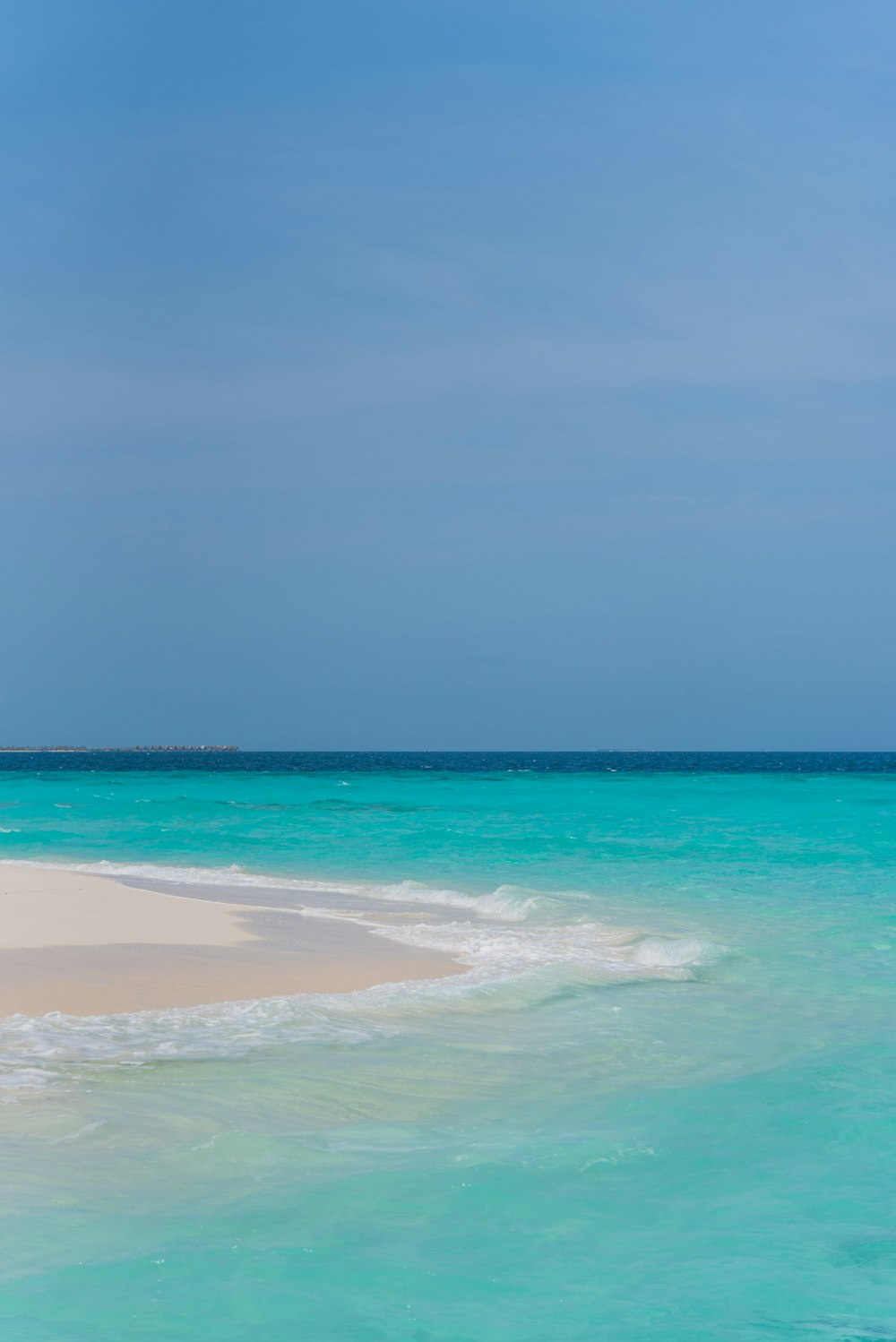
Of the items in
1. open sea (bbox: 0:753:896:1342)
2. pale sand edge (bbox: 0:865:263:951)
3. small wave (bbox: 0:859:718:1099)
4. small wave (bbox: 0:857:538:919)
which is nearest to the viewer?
open sea (bbox: 0:753:896:1342)

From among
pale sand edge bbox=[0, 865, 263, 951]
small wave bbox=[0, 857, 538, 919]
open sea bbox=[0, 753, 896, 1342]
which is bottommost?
small wave bbox=[0, 857, 538, 919]

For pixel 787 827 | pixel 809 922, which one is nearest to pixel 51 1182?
pixel 809 922

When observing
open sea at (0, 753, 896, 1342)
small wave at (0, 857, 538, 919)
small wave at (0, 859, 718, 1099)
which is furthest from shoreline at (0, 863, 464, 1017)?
small wave at (0, 857, 538, 919)

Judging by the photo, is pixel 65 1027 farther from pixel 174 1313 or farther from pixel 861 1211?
pixel 861 1211

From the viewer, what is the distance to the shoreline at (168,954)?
31.2 feet

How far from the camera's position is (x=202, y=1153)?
19.1 ft

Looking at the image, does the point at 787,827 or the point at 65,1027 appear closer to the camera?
the point at 65,1027

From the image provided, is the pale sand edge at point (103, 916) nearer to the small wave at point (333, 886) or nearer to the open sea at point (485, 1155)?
the open sea at point (485, 1155)

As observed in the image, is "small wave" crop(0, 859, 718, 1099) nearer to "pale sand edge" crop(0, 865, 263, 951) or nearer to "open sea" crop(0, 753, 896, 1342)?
"open sea" crop(0, 753, 896, 1342)

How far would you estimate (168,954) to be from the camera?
11.5m

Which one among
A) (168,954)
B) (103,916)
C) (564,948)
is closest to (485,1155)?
(168,954)

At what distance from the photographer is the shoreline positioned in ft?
31.2

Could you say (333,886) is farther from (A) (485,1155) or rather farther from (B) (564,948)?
(A) (485,1155)

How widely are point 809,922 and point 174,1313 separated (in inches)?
479
